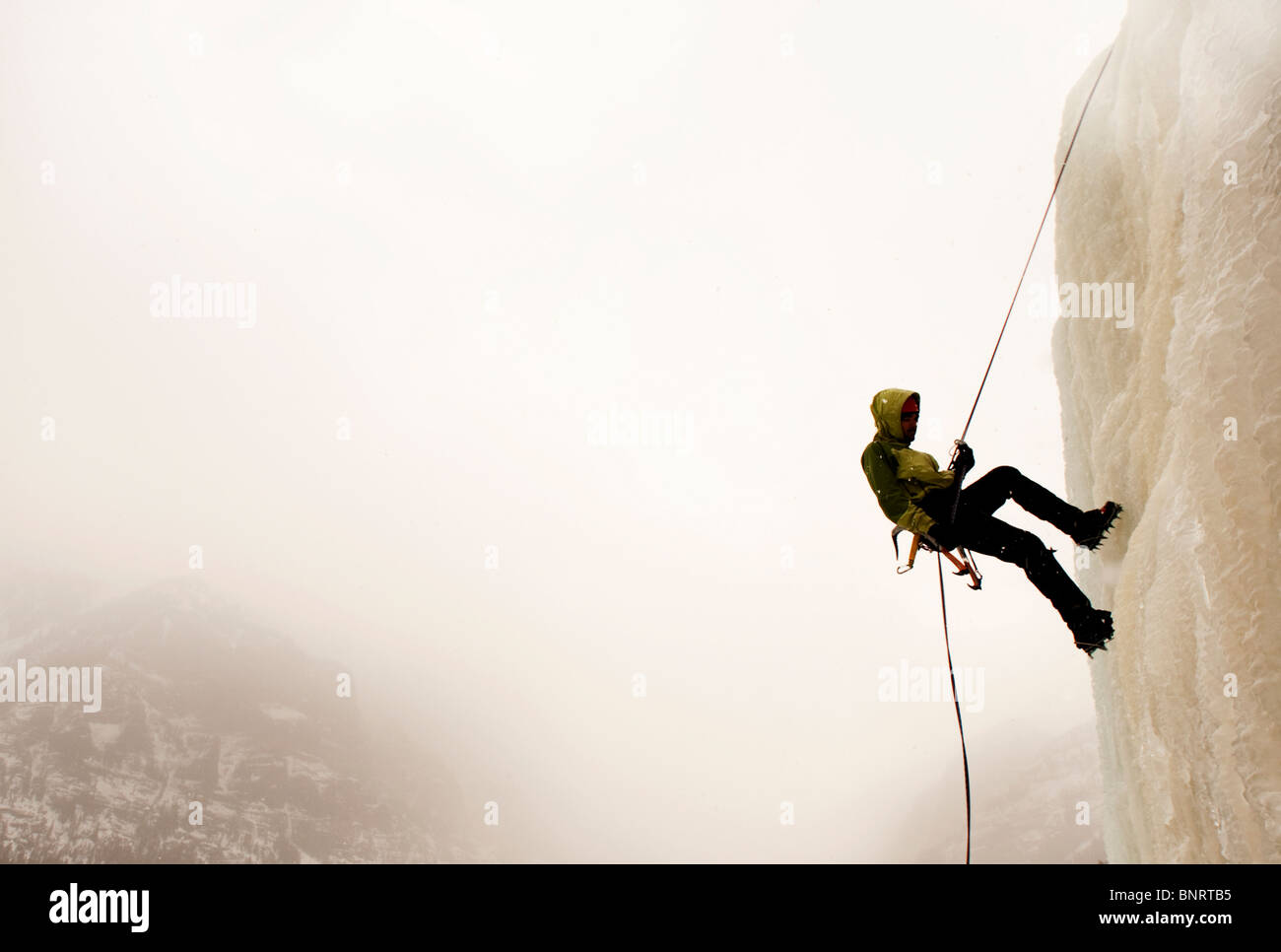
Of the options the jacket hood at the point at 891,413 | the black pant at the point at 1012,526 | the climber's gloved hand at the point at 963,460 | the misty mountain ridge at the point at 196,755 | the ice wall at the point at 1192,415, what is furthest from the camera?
the misty mountain ridge at the point at 196,755

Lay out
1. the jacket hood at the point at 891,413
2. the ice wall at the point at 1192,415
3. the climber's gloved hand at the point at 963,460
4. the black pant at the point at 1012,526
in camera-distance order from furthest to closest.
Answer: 1. the jacket hood at the point at 891,413
2. the black pant at the point at 1012,526
3. the climber's gloved hand at the point at 963,460
4. the ice wall at the point at 1192,415

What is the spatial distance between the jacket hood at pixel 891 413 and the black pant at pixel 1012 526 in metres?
0.60

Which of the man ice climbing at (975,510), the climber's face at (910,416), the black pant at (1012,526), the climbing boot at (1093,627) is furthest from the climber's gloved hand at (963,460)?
the climbing boot at (1093,627)

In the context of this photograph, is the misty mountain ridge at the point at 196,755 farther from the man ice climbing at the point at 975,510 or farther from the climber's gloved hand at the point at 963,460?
the climber's gloved hand at the point at 963,460

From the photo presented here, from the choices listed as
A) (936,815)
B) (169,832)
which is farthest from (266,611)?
(936,815)

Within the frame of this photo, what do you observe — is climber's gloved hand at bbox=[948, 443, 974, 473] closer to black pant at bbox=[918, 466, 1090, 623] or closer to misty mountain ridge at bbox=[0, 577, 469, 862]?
black pant at bbox=[918, 466, 1090, 623]

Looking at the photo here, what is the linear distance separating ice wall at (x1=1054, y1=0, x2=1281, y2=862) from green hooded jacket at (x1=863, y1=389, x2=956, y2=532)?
203 centimetres

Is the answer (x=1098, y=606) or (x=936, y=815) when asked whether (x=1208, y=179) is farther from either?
(x=936, y=815)

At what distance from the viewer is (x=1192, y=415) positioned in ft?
19.9

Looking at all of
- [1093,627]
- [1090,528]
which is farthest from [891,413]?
[1093,627]

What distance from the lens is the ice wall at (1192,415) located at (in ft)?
17.8

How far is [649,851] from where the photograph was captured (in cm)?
8225

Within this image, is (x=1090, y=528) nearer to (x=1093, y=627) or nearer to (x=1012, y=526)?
(x=1012, y=526)
